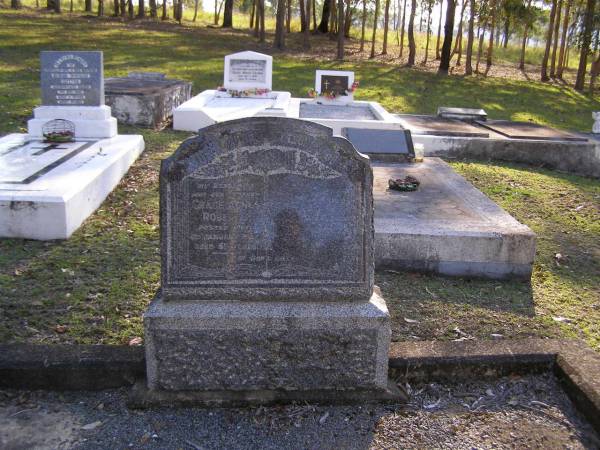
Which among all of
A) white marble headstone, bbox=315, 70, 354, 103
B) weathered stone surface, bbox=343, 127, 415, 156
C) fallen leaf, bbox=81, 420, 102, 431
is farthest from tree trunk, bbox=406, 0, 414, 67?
fallen leaf, bbox=81, 420, 102, 431

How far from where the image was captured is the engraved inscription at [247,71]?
14.3 m

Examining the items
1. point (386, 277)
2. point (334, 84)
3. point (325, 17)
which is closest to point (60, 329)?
point (386, 277)

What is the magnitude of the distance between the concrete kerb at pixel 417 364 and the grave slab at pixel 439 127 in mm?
7441

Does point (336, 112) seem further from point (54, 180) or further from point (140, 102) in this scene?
point (54, 180)

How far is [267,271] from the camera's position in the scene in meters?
3.36

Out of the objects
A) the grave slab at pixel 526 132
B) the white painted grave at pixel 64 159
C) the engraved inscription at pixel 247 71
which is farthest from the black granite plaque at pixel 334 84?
the white painted grave at pixel 64 159

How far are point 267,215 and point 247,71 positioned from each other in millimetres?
11615

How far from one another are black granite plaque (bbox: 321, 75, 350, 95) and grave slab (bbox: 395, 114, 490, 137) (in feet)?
5.75

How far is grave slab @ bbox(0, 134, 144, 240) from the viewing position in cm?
570

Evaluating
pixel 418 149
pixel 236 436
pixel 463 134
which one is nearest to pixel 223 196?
pixel 236 436

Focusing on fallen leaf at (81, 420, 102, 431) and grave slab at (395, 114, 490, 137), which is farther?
grave slab at (395, 114, 490, 137)

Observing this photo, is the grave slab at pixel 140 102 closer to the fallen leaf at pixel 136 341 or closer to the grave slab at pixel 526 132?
the grave slab at pixel 526 132

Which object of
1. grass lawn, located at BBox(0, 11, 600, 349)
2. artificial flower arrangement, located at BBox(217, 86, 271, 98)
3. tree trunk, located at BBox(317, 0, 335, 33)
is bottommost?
grass lawn, located at BBox(0, 11, 600, 349)

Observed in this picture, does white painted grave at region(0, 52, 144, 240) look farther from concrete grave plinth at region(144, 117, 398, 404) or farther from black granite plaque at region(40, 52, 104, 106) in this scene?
concrete grave plinth at region(144, 117, 398, 404)
